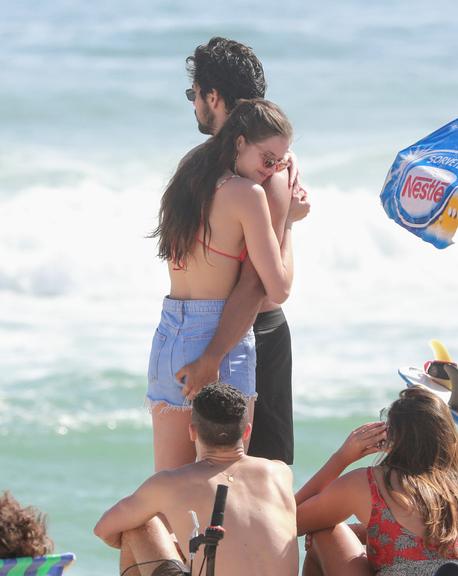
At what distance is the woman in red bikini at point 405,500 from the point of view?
131 inches

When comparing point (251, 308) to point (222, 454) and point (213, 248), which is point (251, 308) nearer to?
point (213, 248)

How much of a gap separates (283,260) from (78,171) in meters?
13.6

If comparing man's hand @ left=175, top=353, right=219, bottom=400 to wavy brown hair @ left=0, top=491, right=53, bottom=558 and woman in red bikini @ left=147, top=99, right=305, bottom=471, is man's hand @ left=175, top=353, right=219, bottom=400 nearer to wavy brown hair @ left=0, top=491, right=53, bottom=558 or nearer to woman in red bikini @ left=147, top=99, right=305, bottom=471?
woman in red bikini @ left=147, top=99, right=305, bottom=471

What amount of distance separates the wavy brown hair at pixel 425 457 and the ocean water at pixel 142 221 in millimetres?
3299

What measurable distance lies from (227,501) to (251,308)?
28.2 inches

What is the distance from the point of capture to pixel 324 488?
3574 millimetres

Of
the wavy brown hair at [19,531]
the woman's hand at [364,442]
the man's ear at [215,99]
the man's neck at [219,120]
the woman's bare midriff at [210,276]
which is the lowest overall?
the wavy brown hair at [19,531]

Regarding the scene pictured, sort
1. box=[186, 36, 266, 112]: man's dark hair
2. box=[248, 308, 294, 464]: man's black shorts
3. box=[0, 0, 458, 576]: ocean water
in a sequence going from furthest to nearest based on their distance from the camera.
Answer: box=[0, 0, 458, 576]: ocean water → box=[248, 308, 294, 464]: man's black shorts → box=[186, 36, 266, 112]: man's dark hair

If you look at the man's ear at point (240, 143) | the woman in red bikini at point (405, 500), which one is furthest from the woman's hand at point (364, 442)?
the man's ear at point (240, 143)

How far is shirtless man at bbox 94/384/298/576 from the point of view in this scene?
326 cm

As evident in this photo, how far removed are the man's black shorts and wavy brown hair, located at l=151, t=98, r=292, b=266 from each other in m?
0.45

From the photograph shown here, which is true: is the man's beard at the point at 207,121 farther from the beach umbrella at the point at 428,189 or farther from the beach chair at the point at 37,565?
the beach chair at the point at 37,565

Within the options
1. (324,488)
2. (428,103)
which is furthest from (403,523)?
(428,103)

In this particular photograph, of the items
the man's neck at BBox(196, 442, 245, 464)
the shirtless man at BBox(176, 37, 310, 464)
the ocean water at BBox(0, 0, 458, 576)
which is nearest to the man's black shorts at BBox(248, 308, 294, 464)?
the shirtless man at BBox(176, 37, 310, 464)
